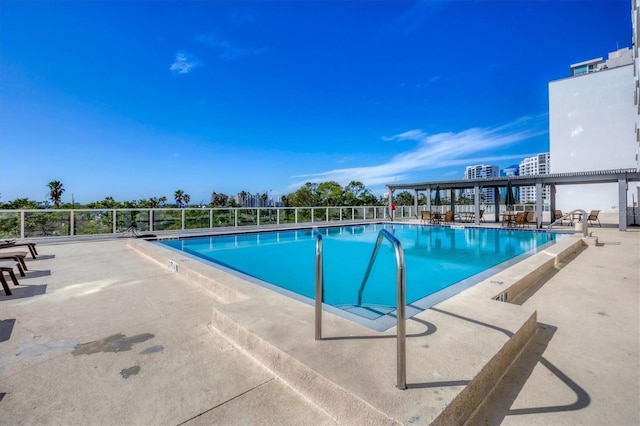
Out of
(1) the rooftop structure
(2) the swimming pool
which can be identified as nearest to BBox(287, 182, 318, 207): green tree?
(2) the swimming pool

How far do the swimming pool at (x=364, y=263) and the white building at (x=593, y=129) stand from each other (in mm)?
20613

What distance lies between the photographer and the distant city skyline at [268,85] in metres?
11.2

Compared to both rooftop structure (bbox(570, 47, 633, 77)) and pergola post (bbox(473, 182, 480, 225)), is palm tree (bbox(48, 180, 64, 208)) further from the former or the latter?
rooftop structure (bbox(570, 47, 633, 77))

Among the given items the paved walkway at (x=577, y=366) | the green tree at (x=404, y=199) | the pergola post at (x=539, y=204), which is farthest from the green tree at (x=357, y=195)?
the paved walkway at (x=577, y=366)

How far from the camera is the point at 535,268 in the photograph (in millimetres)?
4172

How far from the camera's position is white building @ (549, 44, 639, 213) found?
2534 cm

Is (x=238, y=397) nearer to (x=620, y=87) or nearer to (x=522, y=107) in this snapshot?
(x=620, y=87)

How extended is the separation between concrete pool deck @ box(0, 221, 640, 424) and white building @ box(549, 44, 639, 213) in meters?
30.5

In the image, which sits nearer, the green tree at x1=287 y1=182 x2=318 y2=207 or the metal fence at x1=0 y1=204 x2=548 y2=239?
the metal fence at x1=0 y1=204 x2=548 y2=239

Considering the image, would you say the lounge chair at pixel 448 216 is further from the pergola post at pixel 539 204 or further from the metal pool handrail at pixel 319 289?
the metal pool handrail at pixel 319 289

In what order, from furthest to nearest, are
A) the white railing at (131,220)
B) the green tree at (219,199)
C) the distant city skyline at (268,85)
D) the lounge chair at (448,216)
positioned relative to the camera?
the green tree at (219,199) < the lounge chair at (448,216) < the distant city skyline at (268,85) < the white railing at (131,220)

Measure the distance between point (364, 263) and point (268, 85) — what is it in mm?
16911

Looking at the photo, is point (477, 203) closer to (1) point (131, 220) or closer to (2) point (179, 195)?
(1) point (131, 220)

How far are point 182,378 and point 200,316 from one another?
1.10m
